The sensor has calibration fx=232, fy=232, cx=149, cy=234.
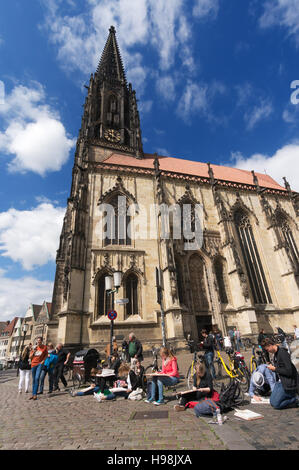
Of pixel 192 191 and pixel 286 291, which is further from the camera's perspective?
pixel 192 191

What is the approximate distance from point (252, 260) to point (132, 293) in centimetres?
1102

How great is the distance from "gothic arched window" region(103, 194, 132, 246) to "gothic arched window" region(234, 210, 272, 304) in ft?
33.7

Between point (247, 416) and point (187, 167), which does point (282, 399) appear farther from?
point (187, 167)

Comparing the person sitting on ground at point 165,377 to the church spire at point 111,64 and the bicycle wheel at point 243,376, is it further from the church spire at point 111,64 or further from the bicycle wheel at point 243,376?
the church spire at point 111,64

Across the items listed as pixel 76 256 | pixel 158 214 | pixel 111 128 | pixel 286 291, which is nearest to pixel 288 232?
pixel 286 291

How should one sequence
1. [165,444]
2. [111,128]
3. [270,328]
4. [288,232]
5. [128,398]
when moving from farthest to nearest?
[111,128] → [288,232] → [270,328] → [128,398] → [165,444]

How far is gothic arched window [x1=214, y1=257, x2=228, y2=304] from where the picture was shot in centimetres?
1748

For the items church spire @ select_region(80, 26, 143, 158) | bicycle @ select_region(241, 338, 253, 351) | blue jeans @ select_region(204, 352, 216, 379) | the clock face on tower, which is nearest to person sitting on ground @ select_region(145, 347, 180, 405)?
blue jeans @ select_region(204, 352, 216, 379)

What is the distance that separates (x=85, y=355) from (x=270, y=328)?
1494 cm

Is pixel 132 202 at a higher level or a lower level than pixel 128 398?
higher

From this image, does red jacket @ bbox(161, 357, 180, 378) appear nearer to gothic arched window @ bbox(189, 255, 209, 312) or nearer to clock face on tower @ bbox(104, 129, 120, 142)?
gothic arched window @ bbox(189, 255, 209, 312)

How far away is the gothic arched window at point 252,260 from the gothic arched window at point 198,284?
4.40 meters

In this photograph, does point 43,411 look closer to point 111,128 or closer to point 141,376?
point 141,376
